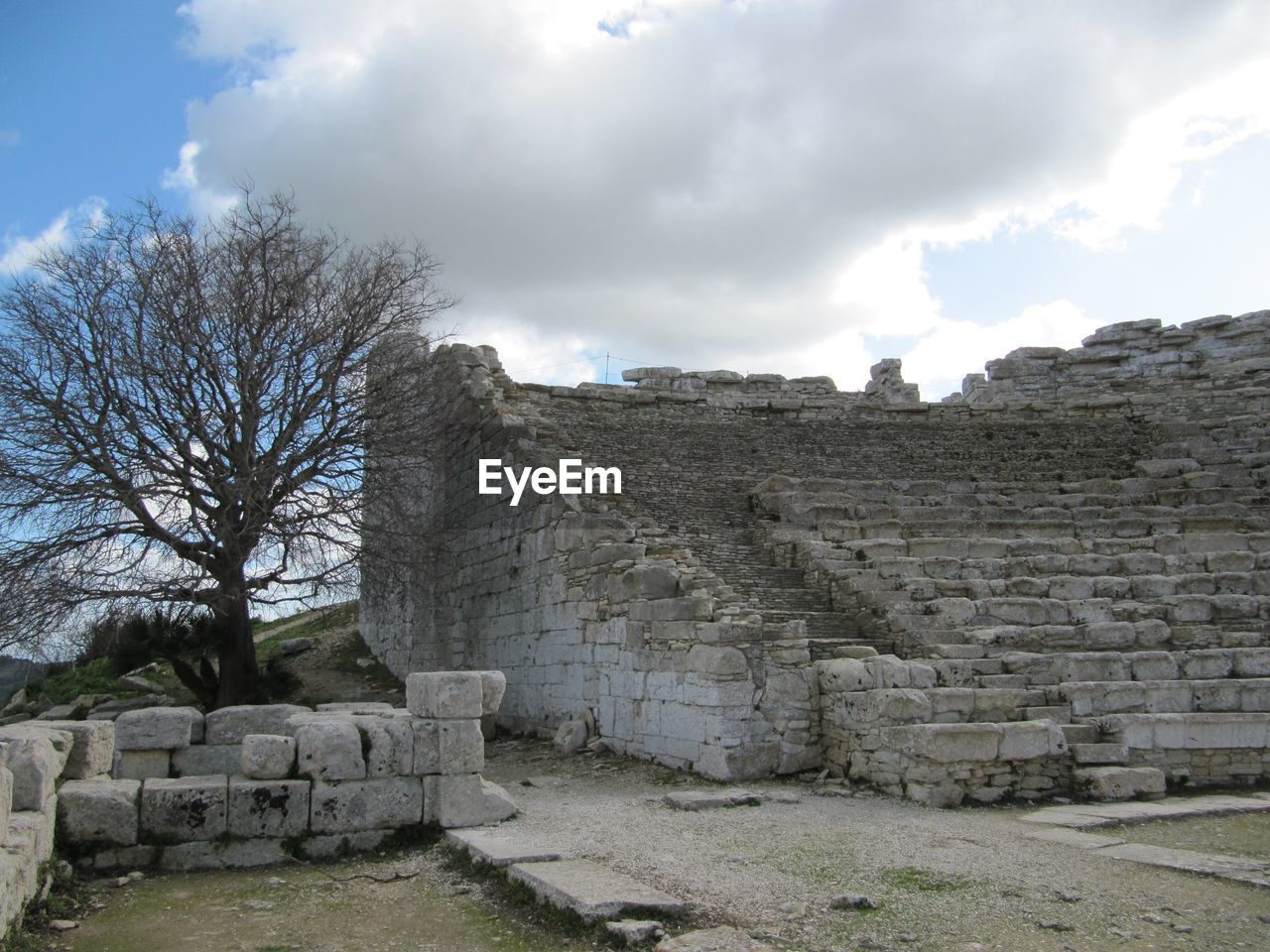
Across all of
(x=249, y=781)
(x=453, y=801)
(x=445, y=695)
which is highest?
(x=445, y=695)

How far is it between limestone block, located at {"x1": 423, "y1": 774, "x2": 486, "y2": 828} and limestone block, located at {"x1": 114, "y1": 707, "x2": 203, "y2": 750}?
192 cm

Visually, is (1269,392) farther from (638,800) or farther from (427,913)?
(427,913)

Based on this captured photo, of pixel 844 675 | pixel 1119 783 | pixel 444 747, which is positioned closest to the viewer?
pixel 444 747

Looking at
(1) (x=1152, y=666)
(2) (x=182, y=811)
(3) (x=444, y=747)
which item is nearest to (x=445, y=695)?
(3) (x=444, y=747)

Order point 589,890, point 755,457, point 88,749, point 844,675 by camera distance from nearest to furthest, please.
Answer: point 589,890 → point 88,749 → point 844,675 → point 755,457

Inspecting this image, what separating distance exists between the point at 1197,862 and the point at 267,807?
19.1 ft

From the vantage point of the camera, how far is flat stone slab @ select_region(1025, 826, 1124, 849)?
684cm

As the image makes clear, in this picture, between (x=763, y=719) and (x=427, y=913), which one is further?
(x=763, y=719)

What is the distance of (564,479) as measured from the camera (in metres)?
13.6

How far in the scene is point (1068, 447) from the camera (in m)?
17.5

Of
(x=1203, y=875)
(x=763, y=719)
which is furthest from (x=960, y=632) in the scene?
(x=1203, y=875)

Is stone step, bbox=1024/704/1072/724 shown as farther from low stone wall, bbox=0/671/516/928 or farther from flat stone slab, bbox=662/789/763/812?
low stone wall, bbox=0/671/516/928

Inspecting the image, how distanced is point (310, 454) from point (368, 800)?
7.37 m

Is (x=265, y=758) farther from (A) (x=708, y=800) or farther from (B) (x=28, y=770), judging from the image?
(A) (x=708, y=800)
